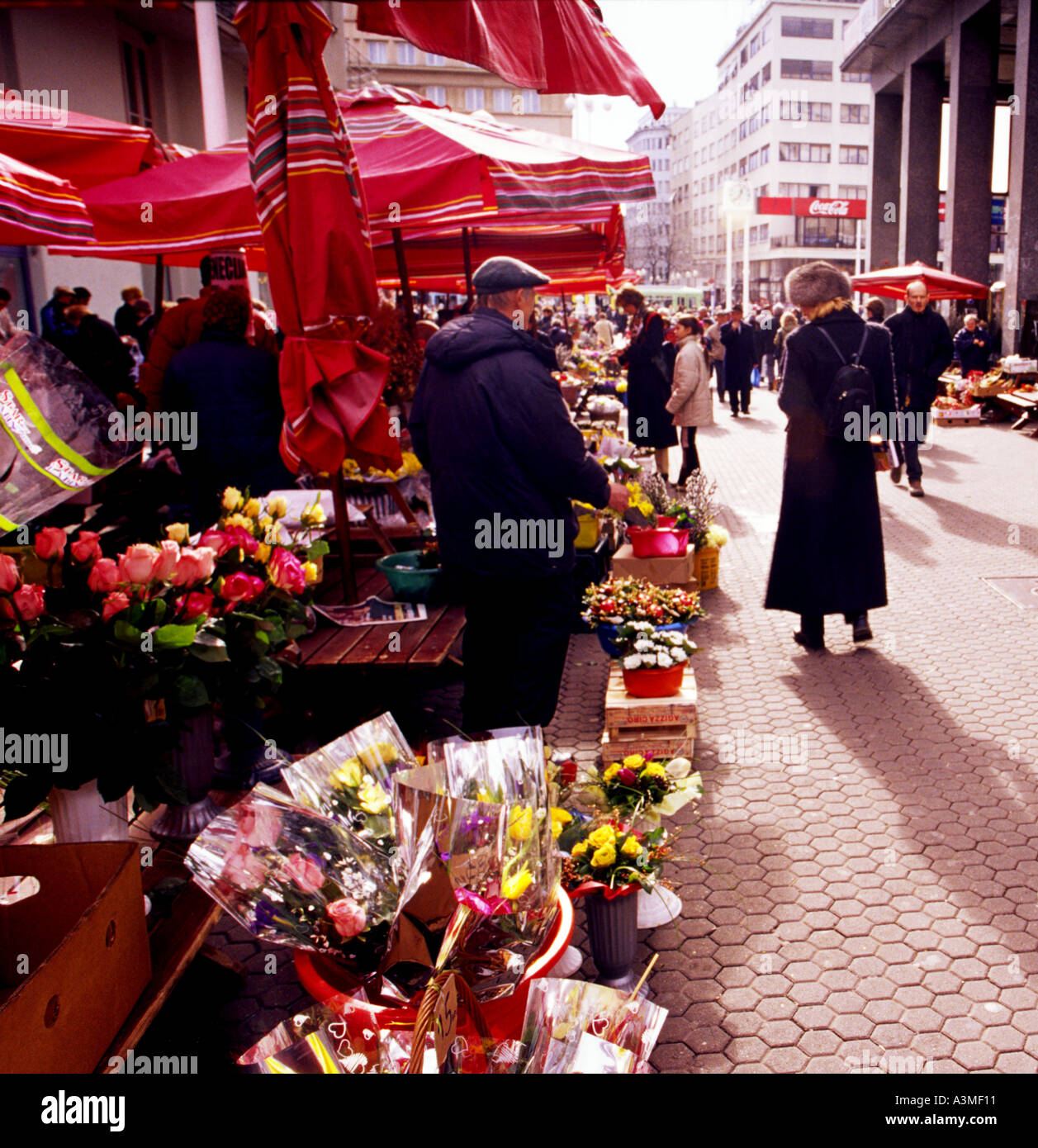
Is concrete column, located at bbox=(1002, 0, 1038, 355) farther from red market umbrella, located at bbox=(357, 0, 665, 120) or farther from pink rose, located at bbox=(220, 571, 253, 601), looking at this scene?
pink rose, located at bbox=(220, 571, 253, 601)

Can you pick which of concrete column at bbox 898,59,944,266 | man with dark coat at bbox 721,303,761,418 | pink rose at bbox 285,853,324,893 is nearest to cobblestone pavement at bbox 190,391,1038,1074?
pink rose at bbox 285,853,324,893

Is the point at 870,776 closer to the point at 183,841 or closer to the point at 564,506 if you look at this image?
the point at 564,506

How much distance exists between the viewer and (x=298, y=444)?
4.12 metres

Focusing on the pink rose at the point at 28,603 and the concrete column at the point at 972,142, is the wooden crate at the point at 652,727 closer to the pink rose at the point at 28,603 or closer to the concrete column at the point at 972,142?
the pink rose at the point at 28,603

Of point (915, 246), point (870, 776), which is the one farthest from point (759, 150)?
point (870, 776)

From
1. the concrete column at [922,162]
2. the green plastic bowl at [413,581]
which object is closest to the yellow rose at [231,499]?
the green plastic bowl at [413,581]

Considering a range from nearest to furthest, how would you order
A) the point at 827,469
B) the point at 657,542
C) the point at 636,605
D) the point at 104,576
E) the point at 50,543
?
the point at 104,576, the point at 50,543, the point at 636,605, the point at 827,469, the point at 657,542

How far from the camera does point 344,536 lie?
493cm

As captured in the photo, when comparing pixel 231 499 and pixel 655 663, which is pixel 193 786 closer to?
pixel 231 499

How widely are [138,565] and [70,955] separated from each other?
110 centimetres

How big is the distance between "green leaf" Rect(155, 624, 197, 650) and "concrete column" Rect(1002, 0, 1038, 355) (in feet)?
64.0

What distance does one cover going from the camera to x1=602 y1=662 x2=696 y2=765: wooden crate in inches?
189

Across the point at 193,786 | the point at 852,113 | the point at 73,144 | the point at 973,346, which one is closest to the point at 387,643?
the point at 193,786

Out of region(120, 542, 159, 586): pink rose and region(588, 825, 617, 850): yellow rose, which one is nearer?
region(120, 542, 159, 586): pink rose
